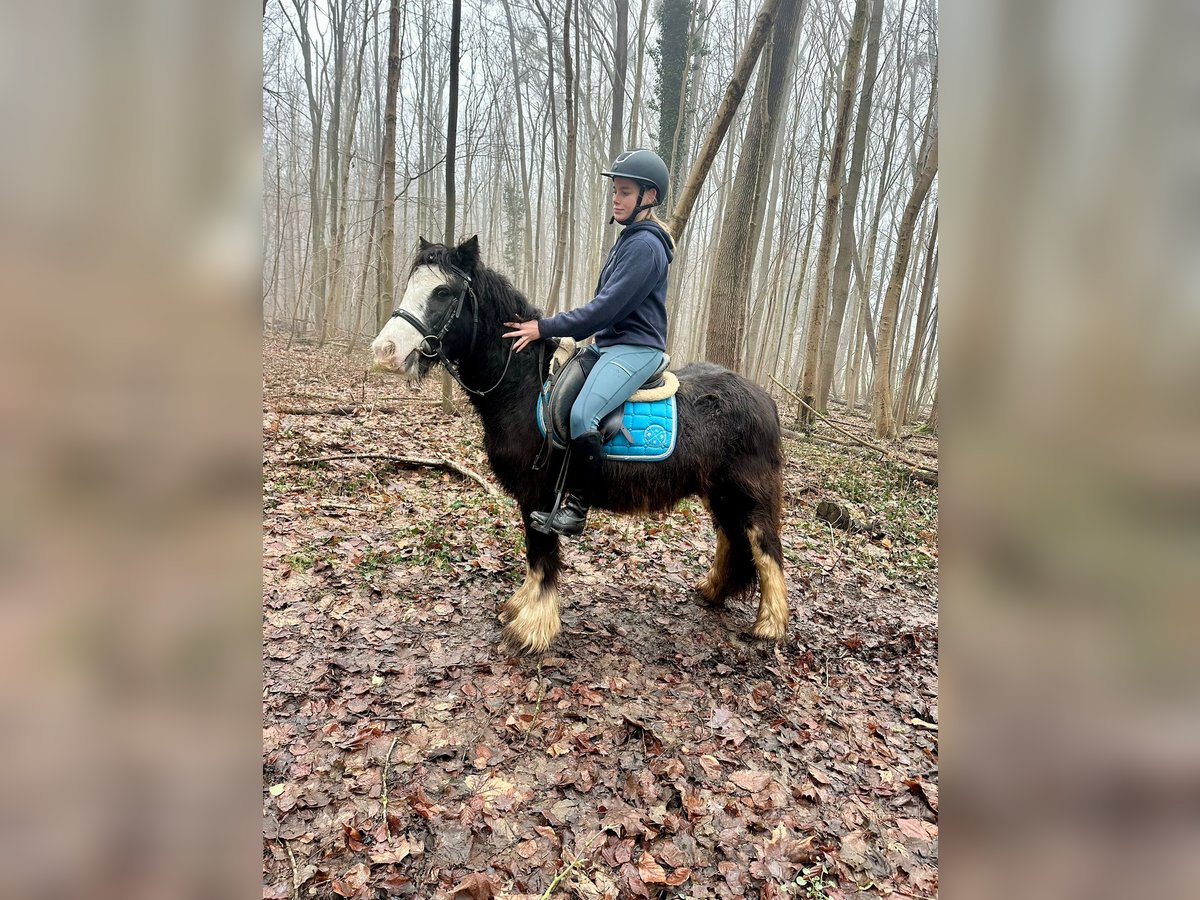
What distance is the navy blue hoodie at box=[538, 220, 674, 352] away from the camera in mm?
3336

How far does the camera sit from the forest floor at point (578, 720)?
234cm

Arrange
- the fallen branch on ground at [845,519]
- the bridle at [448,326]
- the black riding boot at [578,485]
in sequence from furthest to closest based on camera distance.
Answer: the fallen branch on ground at [845,519] < the black riding boot at [578,485] < the bridle at [448,326]

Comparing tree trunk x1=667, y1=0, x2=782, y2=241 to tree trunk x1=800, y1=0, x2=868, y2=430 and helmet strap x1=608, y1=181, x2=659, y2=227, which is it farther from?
tree trunk x1=800, y1=0, x2=868, y2=430

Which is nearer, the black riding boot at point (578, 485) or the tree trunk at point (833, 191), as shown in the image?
the black riding boot at point (578, 485)

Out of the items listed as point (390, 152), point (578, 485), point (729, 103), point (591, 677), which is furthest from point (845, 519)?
point (390, 152)

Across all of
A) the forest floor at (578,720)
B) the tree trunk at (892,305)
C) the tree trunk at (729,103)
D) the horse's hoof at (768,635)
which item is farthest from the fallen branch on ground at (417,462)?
the tree trunk at (892,305)

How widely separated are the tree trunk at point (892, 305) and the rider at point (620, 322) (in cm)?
863

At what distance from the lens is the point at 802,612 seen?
4.50m

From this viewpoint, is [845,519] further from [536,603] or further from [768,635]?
[536,603]

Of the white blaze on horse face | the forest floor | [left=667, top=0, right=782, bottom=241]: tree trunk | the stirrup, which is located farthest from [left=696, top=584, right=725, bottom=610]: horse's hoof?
[left=667, top=0, right=782, bottom=241]: tree trunk

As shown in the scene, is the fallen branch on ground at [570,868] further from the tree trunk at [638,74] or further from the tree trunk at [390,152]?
the tree trunk at [638,74]

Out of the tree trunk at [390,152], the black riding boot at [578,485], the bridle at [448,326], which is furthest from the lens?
the tree trunk at [390,152]

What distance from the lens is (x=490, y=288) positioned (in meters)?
3.54
